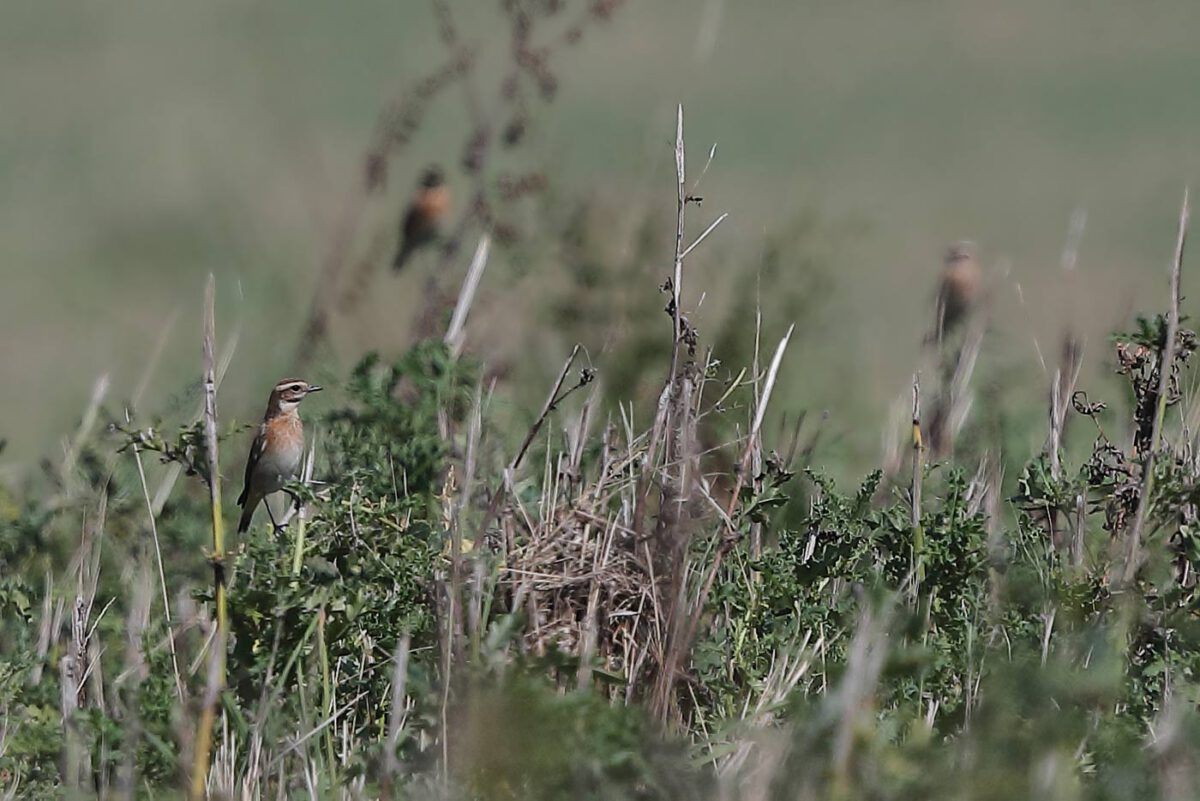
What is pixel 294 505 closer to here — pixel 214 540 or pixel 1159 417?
pixel 214 540

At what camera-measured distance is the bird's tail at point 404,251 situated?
1144cm

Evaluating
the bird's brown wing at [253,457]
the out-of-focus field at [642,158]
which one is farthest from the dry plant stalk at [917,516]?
the bird's brown wing at [253,457]

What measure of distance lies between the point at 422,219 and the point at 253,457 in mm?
4097

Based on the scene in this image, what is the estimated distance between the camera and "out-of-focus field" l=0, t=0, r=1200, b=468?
9.55m

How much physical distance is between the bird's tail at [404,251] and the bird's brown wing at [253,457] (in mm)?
3621

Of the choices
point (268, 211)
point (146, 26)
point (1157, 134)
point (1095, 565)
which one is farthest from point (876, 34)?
point (1095, 565)

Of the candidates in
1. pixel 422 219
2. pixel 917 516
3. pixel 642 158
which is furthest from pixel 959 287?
pixel 917 516

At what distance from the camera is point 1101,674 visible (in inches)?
154

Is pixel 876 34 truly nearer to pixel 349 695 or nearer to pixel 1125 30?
pixel 1125 30

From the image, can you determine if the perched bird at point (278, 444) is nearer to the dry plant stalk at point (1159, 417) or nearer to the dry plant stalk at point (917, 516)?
the dry plant stalk at point (917, 516)

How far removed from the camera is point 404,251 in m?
11.5

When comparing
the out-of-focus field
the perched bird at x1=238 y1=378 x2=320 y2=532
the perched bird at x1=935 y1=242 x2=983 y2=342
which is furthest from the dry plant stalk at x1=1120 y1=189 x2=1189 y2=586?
the perched bird at x1=935 y1=242 x2=983 y2=342

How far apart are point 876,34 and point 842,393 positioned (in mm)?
25829

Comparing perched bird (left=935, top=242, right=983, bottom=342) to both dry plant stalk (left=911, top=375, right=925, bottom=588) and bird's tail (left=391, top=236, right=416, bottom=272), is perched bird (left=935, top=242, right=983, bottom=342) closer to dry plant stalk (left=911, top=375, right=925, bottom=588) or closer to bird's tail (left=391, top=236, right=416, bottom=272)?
bird's tail (left=391, top=236, right=416, bottom=272)
